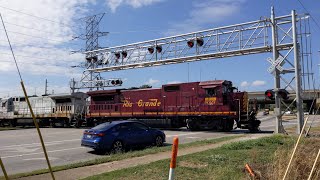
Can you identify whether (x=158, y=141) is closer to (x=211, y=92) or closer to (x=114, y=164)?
(x=114, y=164)

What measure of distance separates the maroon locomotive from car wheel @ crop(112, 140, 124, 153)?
1396 cm

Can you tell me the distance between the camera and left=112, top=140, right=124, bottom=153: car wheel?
1642 cm

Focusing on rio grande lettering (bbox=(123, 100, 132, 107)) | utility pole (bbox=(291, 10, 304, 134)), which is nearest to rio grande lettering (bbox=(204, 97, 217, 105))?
rio grande lettering (bbox=(123, 100, 132, 107))

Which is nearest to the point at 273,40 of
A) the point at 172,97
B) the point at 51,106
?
the point at 172,97

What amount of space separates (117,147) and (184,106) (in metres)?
15.7

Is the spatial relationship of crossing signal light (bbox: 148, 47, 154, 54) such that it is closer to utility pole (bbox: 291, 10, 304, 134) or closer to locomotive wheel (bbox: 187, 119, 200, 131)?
locomotive wheel (bbox: 187, 119, 200, 131)

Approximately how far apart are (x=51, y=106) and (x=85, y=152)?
30.1 metres

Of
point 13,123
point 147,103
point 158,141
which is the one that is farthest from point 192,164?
point 13,123

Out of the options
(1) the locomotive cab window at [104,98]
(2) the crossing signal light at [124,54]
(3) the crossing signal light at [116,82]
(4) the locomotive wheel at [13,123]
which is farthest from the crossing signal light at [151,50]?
(4) the locomotive wheel at [13,123]

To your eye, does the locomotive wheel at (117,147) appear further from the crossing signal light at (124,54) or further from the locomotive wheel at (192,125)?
the crossing signal light at (124,54)

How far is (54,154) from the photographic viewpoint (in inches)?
639

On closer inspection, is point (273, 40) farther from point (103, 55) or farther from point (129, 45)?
point (103, 55)

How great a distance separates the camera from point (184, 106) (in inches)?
1247

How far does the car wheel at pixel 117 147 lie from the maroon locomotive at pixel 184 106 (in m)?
14.0
